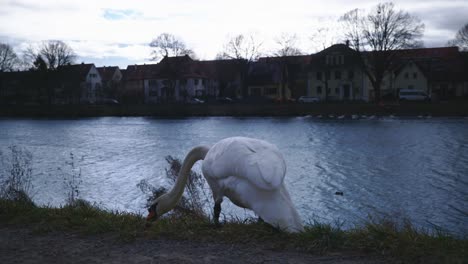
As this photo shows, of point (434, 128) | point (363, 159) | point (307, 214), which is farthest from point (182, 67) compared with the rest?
point (307, 214)

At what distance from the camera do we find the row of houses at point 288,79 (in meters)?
75.9

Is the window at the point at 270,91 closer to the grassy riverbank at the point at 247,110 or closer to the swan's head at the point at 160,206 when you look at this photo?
the grassy riverbank at the point at 247,110

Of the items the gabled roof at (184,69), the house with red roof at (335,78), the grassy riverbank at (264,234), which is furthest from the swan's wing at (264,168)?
the gabled roof at (184,69)

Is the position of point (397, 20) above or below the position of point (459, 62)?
above

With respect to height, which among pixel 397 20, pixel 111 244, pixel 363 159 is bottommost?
pixel 363 159

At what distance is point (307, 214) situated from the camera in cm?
1290

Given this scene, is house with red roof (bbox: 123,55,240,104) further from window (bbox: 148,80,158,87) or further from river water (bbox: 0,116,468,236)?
river water (bbox: 0,116,468,236)

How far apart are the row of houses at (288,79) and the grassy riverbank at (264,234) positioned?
211 ft

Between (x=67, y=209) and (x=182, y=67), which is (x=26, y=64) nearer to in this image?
(x=182, y=67)

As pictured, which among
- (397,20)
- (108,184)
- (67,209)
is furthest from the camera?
(397,20)

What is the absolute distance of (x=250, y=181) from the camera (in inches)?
201

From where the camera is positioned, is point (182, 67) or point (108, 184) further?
point (182, 67)

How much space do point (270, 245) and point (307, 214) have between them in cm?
822

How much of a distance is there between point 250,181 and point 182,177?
4.81 ft
